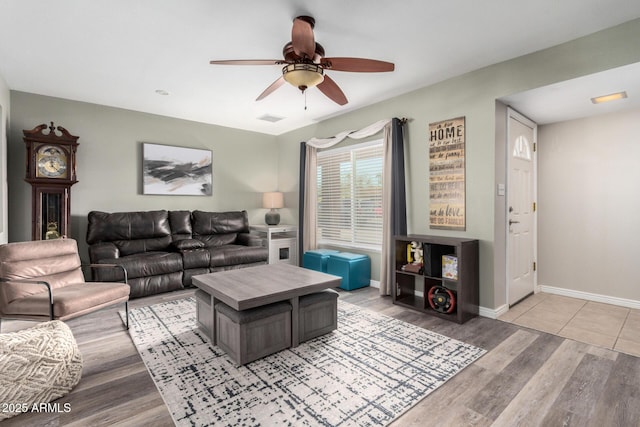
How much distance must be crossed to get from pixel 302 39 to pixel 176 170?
153 inches

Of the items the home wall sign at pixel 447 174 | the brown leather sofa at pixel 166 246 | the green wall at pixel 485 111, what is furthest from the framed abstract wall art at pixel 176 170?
the home wall sign at pixel 447 174

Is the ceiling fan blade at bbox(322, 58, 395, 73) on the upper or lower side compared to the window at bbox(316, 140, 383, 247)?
upper

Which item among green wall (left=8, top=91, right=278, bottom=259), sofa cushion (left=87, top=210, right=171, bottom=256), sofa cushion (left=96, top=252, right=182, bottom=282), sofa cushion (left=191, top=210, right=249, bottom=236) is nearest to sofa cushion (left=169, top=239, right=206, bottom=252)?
sofa cushion (left=87, top=210, right=171, bottom=256)

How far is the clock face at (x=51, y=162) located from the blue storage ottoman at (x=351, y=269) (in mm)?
3750

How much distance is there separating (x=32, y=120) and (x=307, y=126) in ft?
12.8

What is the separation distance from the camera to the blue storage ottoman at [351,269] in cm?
426

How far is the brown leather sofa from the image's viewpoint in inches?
155

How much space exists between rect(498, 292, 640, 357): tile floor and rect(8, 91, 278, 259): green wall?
4.73 meters

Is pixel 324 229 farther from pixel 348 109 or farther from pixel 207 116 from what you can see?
pixel 207 116

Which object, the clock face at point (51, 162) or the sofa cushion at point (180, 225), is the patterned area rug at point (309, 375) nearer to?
the sofa cushion at point (180, 225)

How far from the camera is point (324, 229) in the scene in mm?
5387

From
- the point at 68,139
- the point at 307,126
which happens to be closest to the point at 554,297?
the point at 307,126

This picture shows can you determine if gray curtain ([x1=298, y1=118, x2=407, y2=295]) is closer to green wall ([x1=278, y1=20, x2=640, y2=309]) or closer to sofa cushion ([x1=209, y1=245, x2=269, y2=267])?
green wall ([x1=278, y1=20, x2=640, y2=309])

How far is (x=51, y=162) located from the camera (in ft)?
13.0
